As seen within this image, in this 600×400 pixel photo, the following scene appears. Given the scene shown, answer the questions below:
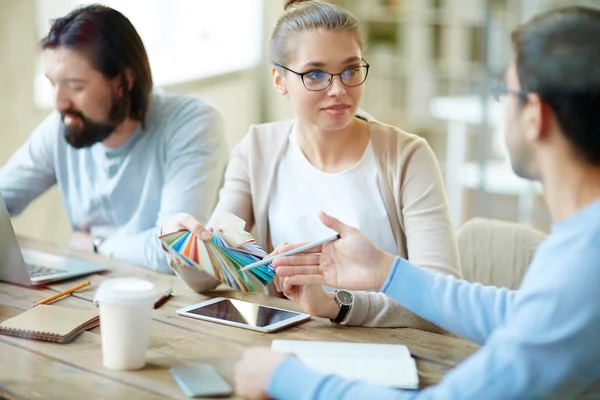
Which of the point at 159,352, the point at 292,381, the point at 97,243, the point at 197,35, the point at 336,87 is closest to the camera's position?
the point at 292,381

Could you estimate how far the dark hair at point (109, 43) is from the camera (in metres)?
2.27

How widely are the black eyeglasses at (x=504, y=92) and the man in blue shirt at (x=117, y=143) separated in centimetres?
117

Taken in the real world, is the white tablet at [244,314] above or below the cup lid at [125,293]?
below

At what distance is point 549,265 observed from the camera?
1058 millimetres

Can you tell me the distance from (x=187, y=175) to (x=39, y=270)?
0.53 m

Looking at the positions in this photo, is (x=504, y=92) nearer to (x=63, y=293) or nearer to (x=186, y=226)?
(x=186, y=226)

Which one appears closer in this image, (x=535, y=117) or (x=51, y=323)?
(x=535, y=117)

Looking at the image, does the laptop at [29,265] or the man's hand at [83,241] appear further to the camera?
the man's hand at [83,241]

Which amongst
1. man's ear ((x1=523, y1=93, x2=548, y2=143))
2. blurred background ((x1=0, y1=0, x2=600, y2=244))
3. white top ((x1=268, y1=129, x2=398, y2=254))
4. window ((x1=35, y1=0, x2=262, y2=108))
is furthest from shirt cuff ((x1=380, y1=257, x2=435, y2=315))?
window ((x1=35, y1=0, x2=262, y2=108))

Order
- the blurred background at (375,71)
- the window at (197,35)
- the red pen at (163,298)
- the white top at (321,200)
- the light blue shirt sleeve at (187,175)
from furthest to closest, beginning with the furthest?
the window at (197,35), the blurred background at (375,71), the light blue shirt sleeve at (187,175), the white top at (321,200), the red pen at (163,298)

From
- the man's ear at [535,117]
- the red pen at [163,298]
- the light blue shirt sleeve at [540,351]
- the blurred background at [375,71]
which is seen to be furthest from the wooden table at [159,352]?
the blurred background at [375,71]

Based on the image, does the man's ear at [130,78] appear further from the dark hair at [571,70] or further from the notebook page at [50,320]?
the dark hair at [571,70]

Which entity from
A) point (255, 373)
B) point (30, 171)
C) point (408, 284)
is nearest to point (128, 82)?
point (30, 171)

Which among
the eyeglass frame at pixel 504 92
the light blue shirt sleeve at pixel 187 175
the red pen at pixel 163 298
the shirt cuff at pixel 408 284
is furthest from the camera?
the light blue shirt sleeve at pixel 187 175
